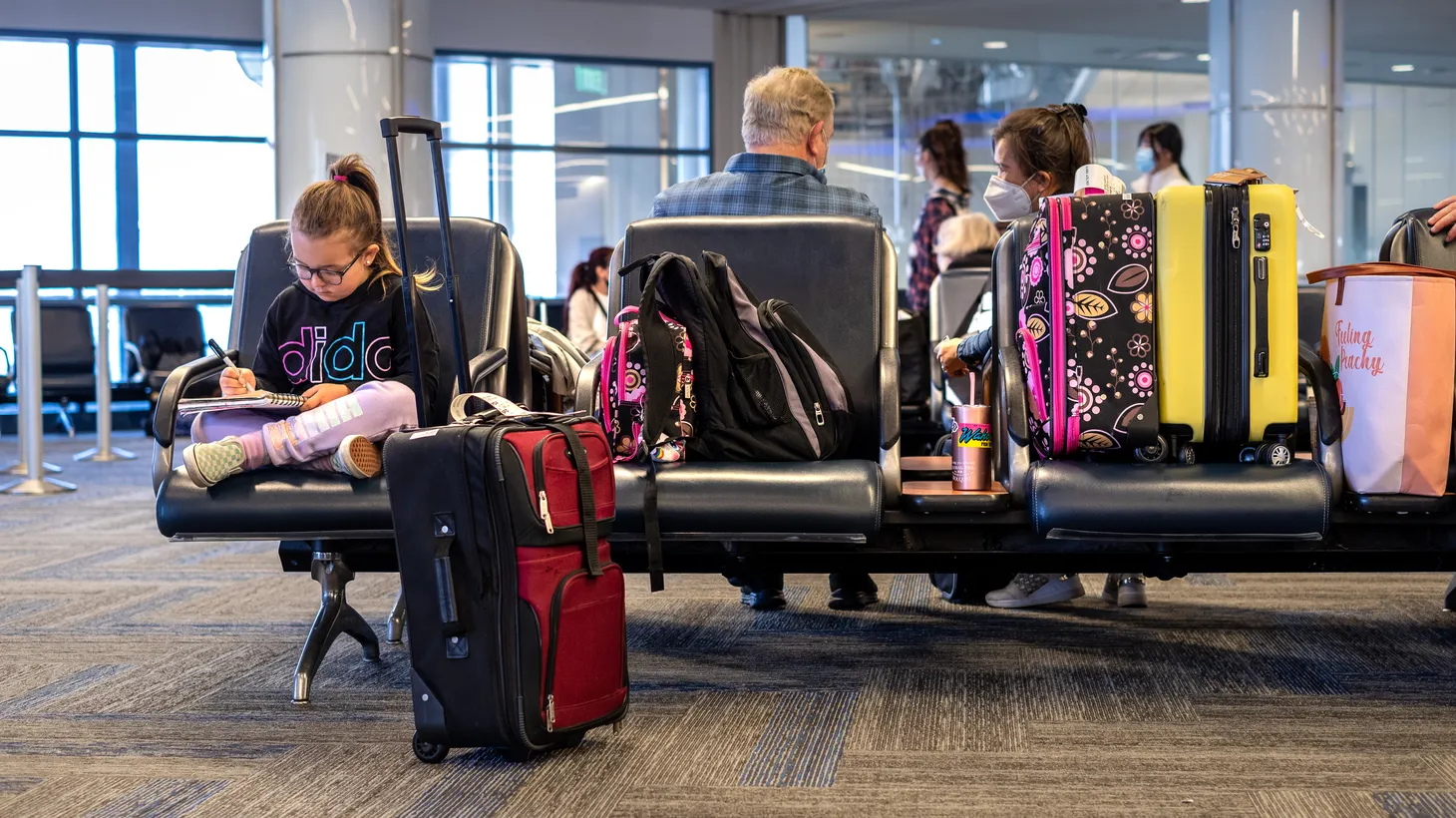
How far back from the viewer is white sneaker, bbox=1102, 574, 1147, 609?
10.5ft

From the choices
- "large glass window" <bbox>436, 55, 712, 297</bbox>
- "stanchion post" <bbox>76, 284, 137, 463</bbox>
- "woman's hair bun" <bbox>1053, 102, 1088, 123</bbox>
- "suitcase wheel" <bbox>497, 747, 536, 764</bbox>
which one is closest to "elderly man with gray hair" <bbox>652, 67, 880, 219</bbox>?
"woman's hair bun" <bbox>1053, 102, 1088, 123</bbox>

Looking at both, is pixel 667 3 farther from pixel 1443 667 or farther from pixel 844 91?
pixel 1443 667

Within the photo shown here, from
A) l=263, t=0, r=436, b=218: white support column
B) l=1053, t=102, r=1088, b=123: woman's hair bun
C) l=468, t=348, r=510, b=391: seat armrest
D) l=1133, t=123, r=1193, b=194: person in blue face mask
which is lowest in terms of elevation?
l=468, t=348, r=510, b=391: seat armrest

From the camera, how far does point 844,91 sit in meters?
11.2

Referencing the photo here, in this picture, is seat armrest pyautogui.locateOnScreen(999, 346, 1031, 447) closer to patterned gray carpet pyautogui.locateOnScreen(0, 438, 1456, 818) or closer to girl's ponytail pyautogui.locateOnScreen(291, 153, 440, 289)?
patterned gray carpet pyautogui.locateOnScreen(0, 438, 1456, 818)

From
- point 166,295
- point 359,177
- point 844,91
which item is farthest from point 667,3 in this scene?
point 359,177

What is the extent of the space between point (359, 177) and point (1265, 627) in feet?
6.94

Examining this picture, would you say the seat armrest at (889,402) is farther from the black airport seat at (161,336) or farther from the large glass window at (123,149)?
the large glass window at (123,149)

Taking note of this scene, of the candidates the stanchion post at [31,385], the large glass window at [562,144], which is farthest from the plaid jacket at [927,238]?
the large glass window at [562,144]

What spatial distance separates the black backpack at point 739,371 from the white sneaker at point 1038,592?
0.99 m

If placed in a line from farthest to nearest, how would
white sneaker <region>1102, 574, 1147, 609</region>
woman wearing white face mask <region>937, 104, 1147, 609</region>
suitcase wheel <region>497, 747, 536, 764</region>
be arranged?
1. white sneaker <region>1102, 574, 1147, 609</region>
2. woman wearing white face mask <region>937, 104, 1147, 609</region>
3. suitcase wheel <region>497, 747, 536, 764</region>

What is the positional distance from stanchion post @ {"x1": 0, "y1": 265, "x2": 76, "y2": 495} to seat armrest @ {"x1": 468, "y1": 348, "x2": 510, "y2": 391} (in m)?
4.24

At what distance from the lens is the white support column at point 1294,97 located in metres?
8.65

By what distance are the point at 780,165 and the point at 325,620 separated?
142 cm
